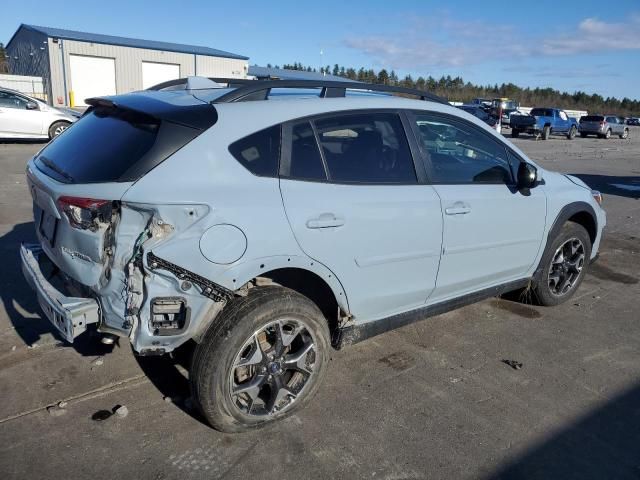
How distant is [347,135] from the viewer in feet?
10.5

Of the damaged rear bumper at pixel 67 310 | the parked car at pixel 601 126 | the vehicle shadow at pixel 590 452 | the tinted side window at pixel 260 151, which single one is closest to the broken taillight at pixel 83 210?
the damaged rear bumper at pixel 67 310

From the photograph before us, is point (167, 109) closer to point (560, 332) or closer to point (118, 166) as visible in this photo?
point (118, 166)

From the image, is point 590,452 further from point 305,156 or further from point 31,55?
point 31,55

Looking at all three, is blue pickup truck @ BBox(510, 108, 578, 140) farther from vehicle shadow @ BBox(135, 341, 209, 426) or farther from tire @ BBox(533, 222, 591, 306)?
vehicle shadow @ BBox(135, 341, 209, 426)

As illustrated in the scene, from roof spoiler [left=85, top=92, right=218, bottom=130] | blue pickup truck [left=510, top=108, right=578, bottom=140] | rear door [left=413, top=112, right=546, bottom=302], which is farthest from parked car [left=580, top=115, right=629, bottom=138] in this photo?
roof spoiler [left=85, top=92, right=218, bottom=130]

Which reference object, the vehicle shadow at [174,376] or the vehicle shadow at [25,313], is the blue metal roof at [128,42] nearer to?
the vehicle shadow at [25,313]

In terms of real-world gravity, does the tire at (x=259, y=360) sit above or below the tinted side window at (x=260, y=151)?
below

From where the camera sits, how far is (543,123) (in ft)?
100

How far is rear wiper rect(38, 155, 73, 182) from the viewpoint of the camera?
2793 mm

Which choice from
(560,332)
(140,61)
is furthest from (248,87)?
(140,61)

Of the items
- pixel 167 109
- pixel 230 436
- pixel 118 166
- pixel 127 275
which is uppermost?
pixel 167 109

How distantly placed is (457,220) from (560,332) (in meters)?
1.61

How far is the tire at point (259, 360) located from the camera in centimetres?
266

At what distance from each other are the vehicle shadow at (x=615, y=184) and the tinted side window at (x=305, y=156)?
10377mm
